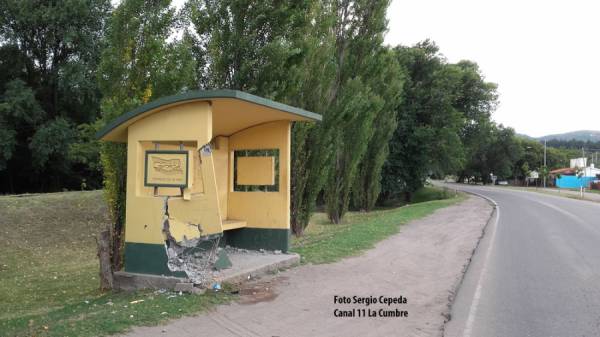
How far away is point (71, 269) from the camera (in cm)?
1261

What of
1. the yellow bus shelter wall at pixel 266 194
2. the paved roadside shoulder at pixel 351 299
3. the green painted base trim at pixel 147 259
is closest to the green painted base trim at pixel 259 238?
the yellow bus shelter wall at pixel 266 194

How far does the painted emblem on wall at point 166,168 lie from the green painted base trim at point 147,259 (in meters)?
0.96

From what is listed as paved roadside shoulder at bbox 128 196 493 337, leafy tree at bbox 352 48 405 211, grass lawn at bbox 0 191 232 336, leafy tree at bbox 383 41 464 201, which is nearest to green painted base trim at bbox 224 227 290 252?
paved roadside shoulder at bbox 128 196 493 337

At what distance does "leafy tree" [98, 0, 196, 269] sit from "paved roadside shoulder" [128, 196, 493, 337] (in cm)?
383

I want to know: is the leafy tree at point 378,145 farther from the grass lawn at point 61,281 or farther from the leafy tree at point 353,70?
the grass lawn at point 61,281

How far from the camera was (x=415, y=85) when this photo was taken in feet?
129

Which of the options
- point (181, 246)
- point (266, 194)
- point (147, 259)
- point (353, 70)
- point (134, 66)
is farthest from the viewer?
point (353, 70)

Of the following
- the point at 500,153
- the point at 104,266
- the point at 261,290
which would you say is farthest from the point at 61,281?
the point at 500,153

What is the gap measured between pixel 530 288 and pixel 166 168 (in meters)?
6.16

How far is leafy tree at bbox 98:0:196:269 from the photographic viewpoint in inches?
375

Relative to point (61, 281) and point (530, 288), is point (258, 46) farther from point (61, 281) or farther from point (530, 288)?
point (530, 288)

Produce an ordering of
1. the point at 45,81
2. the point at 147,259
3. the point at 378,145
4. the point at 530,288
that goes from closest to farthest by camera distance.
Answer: the point at 147,259 < the point at 530,288 < the point at 378,145 < the point at 45,81

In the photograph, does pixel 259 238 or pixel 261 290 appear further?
pixel 259 238

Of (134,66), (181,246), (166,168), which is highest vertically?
(134,66)
